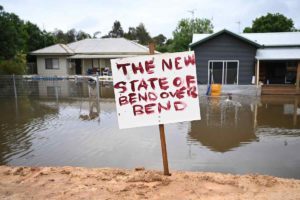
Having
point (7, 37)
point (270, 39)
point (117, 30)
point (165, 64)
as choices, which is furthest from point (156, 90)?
point (117, 30)

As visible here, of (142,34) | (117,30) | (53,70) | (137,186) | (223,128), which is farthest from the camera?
(117,30)

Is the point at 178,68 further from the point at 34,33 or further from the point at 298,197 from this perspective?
the point at 34,33

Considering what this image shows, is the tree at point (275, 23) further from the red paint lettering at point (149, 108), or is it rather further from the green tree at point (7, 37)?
the red paint lettering at point (149, 108)

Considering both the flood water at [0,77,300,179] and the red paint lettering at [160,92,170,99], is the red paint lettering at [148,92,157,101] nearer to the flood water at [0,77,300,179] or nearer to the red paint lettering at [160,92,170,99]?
the red paint lettering at [160,92,170,99]

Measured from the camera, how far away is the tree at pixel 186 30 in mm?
40125

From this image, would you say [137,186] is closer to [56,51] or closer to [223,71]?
[223,71]

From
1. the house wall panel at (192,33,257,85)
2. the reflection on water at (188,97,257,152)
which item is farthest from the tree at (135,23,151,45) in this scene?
the reflection on water at (188,97,257,152)

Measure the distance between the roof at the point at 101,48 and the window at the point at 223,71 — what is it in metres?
9.97

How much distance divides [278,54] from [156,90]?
17.5 m

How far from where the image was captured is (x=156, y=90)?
13.0ft

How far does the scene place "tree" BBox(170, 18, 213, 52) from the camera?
40125mm

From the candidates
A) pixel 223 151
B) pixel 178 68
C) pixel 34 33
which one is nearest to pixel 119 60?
pixel 178 68

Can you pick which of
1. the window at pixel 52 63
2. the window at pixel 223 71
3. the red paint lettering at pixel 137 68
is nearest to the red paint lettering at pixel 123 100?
the red paint lettering at pixel 137 68

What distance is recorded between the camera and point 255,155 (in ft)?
19.5
